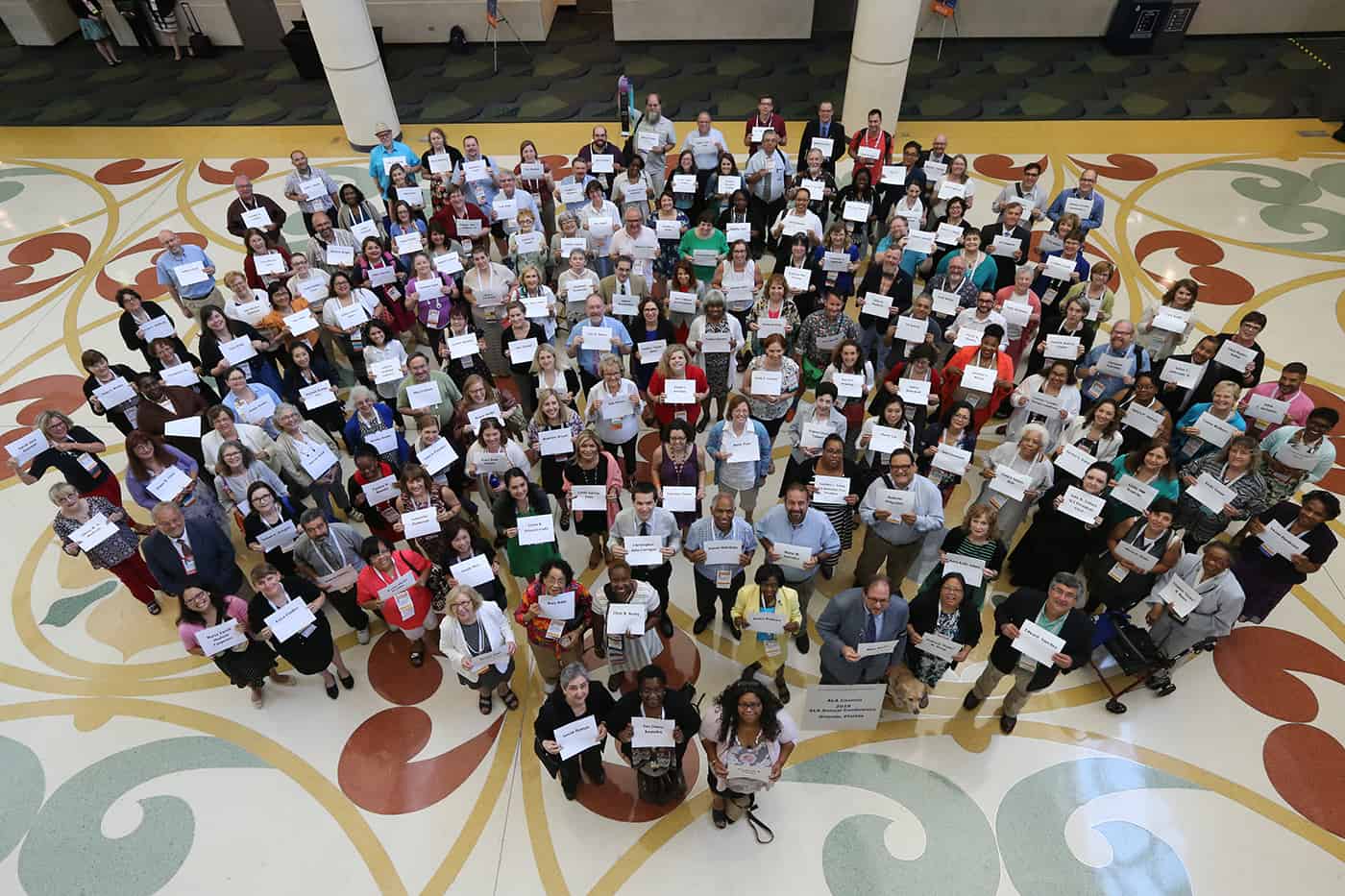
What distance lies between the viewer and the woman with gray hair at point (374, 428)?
21.4 ft

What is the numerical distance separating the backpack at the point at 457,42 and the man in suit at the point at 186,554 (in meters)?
14.4

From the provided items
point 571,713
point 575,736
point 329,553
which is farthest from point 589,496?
point 329,553

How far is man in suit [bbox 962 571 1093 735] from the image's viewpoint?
4.97 m

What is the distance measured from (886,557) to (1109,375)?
2.93 meters

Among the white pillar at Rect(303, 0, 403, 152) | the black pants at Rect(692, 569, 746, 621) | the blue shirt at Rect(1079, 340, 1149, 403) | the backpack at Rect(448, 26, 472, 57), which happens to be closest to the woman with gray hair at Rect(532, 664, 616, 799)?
the black pants at Rect(692, 569, 746, 621)

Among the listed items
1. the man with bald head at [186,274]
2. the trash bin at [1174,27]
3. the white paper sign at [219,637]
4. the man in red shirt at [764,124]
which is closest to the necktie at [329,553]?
the white paper sign at [219,637]

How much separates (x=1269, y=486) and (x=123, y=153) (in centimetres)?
1833

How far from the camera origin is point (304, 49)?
621 inches

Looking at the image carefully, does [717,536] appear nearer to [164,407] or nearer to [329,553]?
[329,553]

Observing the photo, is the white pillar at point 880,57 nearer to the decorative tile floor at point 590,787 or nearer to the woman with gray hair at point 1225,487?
the decorative tile floor at point 590,787

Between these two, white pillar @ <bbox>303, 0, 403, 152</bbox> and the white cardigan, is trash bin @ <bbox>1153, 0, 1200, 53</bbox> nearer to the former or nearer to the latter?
white pillar @ <bbox>303, 0, 403, 152</bbox>

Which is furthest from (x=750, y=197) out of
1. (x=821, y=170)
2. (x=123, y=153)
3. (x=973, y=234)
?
(x=123, y=153)

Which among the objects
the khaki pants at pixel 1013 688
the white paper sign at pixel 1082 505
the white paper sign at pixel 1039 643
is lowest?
the khaki pants at pixel 1013 688

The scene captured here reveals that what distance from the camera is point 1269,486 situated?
629 cm
